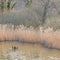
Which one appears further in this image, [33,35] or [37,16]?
[37,16]

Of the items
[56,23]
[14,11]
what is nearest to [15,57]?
[56,23]

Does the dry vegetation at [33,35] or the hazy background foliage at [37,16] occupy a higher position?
the hazy background foliage at [37,16]

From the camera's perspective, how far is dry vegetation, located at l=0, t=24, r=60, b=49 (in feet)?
47.4

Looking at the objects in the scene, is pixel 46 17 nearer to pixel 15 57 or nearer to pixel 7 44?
pixel 7 44

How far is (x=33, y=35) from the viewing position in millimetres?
15062

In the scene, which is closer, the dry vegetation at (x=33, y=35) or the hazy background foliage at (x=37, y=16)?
the dry vegetation at (x=33, y=35)

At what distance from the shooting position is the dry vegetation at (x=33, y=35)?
1444 centimetres

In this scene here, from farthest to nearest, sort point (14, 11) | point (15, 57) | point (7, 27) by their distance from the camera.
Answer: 1. point (14, 11)
2. point (7, 27)
3. point (15, 57)

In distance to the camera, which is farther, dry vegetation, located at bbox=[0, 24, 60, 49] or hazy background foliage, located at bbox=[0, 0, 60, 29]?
hazy background foliage, located at bbox=[0, 0, 60, 29]

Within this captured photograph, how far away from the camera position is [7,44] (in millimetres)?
15148

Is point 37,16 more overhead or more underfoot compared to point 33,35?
more overhead

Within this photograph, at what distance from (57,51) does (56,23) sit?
3305 mm

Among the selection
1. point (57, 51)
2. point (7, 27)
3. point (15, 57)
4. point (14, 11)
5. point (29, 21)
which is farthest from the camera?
point (14, 11)

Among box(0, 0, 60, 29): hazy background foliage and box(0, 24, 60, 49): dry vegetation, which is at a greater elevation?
box(0, 0, 60, 29): hazy background foliage
